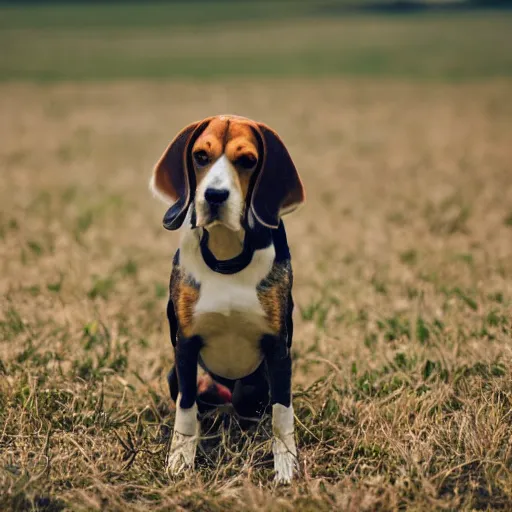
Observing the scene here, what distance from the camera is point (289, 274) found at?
3082mm

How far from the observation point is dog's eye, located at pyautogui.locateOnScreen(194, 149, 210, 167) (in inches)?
111

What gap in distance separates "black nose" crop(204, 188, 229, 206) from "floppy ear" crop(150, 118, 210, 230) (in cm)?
21

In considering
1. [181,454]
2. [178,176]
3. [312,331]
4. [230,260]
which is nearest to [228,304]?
[230,260]

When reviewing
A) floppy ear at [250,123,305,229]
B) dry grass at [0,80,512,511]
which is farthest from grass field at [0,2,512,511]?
floppy ear at [250,123,305,229]

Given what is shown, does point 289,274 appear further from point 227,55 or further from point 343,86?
point 227,55

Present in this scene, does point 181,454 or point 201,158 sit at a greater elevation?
point 201,158

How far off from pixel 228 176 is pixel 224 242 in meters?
0.31

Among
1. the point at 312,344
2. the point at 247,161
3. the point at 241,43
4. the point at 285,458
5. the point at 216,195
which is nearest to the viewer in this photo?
the point at 216,195

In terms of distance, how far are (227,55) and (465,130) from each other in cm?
1965

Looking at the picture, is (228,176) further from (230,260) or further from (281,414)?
(281,414)

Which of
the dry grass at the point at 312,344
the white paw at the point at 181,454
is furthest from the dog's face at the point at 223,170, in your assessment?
the dry grass at the point at 312,344

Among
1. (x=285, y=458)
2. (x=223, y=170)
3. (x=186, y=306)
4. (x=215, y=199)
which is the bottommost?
(x=285, y=458)

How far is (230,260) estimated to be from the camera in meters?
2.95

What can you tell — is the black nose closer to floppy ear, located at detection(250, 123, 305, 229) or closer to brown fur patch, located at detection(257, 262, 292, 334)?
floppy ear, located at detection(250, 123, 305, 229)
